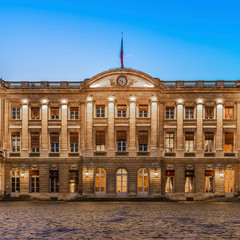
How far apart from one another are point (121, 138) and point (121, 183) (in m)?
5.05

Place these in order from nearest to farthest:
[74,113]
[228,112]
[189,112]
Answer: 1. [228,112]
2. [189,112]
3. [74,113]

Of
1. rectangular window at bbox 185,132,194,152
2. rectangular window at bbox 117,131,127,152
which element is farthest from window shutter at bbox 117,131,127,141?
→ rectangular window at bbox 185,132,194,152

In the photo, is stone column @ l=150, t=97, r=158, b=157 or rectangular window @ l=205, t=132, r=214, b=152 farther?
rectangular window @ l=205, t=132, r=214, b=152

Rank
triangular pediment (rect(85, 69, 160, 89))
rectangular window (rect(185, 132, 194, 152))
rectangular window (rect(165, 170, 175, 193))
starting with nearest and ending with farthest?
triangular pediment (rect(85, 69, 160, 89))
rectangular window (rect(165, 170, 175, 193))
rectangular window (rect(185, 132, 194, 152))

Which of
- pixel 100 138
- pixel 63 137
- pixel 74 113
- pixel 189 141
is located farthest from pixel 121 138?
pixel 189 141

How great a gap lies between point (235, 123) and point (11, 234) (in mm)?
31893

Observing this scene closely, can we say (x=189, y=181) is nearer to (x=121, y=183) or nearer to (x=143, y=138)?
(x=143, y=138)

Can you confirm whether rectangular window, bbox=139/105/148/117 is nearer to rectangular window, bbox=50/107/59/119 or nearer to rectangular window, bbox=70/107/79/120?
rectangular window, bbox=70/107/79/120

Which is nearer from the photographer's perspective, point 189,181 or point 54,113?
point 189,181

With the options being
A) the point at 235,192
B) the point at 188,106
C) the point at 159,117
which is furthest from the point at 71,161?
the point at 235,192

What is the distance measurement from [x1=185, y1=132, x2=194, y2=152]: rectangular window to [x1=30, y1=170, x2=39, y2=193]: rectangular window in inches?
694

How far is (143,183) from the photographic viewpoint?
40.7 meters

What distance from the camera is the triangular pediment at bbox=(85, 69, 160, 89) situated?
4109cm

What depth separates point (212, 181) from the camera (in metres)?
41.7
